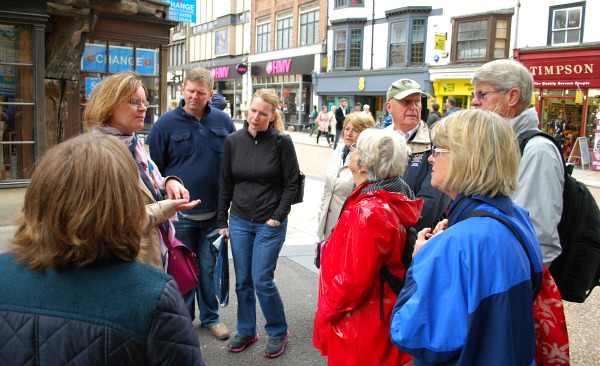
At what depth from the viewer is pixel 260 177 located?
3.61m

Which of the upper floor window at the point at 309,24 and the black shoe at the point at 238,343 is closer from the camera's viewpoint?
the black shoe at the point at 238,343

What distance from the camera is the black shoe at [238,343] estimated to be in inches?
146

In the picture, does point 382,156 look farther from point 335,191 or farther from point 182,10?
point 182,10

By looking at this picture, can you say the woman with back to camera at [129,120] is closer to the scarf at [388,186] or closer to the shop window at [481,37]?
the scarf at [388,186]

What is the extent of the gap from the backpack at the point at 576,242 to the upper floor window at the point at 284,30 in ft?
99.1

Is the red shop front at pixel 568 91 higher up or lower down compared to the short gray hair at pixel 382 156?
higher up

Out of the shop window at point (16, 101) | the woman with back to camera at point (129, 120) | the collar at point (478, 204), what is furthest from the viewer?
the shop window at point (16, 101)

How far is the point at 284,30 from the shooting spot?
3203 cm

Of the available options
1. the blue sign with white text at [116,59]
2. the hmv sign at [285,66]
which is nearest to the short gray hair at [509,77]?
the blue sign with white text at [116,59]

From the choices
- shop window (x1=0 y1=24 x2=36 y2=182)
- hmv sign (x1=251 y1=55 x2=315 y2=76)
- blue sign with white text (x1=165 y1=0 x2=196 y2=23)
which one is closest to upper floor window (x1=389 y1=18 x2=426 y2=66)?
hmv sign (x1=251 y1=55 x2=315 y2=76)

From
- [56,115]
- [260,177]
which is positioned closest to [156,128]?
[260,177]

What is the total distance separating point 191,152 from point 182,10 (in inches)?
334

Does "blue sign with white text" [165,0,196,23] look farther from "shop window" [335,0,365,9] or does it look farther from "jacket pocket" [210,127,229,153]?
"shop window" [335,0,365,9]

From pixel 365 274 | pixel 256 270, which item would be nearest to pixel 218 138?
pixel 256 270
